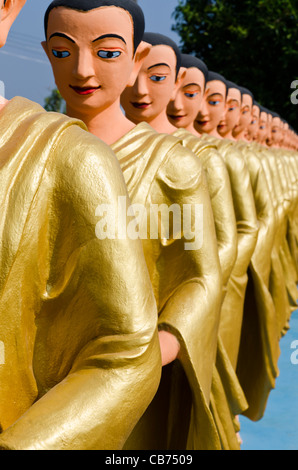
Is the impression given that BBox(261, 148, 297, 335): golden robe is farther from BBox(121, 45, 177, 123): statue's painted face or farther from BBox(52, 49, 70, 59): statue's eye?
BBox(52, 49, 70, 59): statue's eye

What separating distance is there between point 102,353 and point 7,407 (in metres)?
0.18

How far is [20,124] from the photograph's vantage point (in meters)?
1.01

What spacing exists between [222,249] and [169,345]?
766 mm

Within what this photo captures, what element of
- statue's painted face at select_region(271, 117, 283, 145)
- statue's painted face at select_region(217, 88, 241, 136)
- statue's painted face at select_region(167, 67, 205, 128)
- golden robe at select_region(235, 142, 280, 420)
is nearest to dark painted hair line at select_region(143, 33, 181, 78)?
statue's painted face at select_region(167, 67, 205, 128)

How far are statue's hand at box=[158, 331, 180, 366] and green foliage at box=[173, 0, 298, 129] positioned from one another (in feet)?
45.8

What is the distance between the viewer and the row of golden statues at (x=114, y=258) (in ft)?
3.14

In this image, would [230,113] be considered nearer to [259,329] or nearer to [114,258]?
[259,329]

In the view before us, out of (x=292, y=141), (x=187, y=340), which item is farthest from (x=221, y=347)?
(x=292, y=141)

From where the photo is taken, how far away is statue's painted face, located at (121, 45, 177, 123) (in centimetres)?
224

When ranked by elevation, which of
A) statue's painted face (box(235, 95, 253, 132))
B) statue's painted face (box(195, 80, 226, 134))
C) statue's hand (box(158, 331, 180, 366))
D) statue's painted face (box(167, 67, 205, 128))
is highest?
statue's painted face (box(167, 67, 205, 128))

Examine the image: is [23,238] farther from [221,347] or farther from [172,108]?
[172,108]

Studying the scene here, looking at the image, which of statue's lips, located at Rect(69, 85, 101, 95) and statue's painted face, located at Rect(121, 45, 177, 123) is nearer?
statue's lips, located at Rect(69, 85, 101, 95)

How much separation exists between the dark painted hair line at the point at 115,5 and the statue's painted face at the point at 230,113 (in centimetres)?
265

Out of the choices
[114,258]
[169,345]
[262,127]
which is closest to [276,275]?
[169,345]
